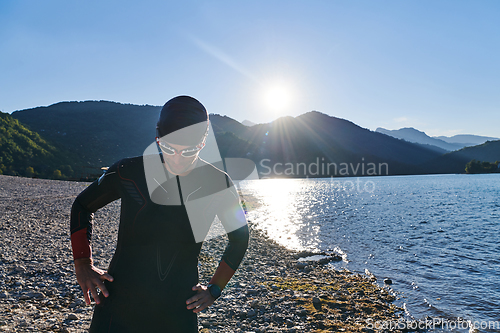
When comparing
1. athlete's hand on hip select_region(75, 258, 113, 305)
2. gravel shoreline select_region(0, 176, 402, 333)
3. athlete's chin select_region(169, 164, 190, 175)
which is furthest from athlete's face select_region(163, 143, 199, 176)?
gravel shoreline select_region(0, 176, 402, 333)

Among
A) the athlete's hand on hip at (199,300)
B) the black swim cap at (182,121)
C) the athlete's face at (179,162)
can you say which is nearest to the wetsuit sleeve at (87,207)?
the athlete's face at (179,162)

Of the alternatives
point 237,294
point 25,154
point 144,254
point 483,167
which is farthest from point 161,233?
point 483,167

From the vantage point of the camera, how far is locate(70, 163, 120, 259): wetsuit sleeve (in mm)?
2170

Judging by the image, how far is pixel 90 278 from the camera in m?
2.08

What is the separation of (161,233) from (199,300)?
606 mm

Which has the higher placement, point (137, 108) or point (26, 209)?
point (137, 108)

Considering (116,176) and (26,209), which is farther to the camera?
(26,209)

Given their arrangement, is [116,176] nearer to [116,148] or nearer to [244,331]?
[244,331]

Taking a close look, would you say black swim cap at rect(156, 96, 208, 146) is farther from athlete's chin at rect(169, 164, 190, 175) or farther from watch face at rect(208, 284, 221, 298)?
watch face at rect(208, 284, 221, 298)

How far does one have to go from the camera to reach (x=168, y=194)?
2184 mm

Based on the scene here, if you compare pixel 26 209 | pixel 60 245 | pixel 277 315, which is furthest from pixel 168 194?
pixel 26 209

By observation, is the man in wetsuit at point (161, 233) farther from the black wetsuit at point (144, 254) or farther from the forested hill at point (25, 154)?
the forested hill at point (25, 154)

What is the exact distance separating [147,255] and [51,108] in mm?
210503

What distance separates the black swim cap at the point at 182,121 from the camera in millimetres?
2105
